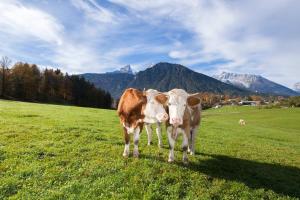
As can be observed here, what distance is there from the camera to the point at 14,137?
59.5 ft

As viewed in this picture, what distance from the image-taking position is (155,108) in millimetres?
14461

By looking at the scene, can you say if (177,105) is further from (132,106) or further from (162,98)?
(132,106)

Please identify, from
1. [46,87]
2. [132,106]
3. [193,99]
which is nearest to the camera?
[193,99]

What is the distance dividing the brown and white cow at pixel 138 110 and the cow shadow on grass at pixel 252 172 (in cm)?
205

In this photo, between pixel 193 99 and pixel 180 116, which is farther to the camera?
pixel 193 99

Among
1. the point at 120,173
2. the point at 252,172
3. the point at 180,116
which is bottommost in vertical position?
the point at 252,172

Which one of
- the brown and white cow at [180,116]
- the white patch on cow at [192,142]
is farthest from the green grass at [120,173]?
the brown and white cow at [180,116]

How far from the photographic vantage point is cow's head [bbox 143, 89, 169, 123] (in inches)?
560

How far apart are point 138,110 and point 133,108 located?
250 millimetres

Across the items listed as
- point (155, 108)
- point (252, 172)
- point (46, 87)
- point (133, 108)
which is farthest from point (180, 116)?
point (46, 87)

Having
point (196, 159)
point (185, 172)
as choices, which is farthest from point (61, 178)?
point (196, 159)

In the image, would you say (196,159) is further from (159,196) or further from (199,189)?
(159,196)

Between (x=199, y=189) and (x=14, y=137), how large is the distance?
10.9m

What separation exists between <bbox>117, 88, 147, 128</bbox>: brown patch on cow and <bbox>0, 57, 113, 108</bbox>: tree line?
313 feet
